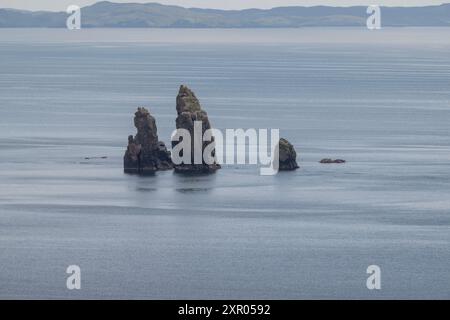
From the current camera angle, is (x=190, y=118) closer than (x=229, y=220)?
No

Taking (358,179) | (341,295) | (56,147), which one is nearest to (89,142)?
(56,147)

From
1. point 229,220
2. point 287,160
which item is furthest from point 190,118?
point 229,220

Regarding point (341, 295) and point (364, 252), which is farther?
point (364, 252)

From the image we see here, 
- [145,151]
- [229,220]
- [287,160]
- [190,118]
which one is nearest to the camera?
[229,220]

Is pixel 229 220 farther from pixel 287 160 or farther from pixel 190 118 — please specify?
pixel 287 160

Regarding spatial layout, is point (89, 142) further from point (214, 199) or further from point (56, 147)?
point (214, 199)

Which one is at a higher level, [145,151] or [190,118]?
[190,118]
